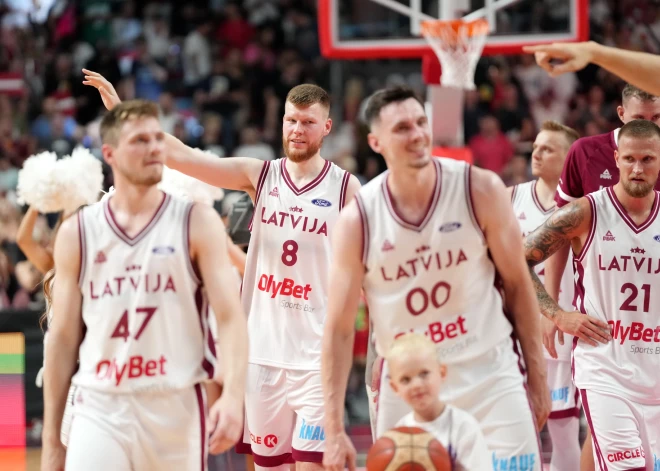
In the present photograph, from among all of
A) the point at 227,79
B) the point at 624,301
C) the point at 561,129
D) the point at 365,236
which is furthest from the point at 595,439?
the point at 227,79

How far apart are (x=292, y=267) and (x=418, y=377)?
2224 millimetres

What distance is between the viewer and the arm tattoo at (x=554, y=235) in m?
6.36

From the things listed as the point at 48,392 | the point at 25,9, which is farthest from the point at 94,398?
the point at 25,9

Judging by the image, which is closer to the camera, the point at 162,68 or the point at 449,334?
the point at 449,334

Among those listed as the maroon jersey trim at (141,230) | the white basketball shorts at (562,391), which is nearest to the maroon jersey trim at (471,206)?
the maroon jersey trim at (141,230)

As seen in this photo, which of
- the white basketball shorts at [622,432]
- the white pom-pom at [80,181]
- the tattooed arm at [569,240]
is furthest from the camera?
the white pom-pom at [80,181]

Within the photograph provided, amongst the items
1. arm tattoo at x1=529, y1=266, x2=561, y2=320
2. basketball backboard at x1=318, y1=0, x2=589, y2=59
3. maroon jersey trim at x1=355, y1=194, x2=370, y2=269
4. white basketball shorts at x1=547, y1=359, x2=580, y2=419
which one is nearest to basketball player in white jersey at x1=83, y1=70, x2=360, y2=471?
arm tattoo at x1=529, y1=266, x2=561, y2=320

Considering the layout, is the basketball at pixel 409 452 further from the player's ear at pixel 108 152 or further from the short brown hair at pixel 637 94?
the short brown hair at pixel 637 94

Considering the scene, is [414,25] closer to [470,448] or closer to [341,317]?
[341,317]

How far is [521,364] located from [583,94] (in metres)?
11.4

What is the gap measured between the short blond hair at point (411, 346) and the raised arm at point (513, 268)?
19.7 inches

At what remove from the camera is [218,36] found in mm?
17141

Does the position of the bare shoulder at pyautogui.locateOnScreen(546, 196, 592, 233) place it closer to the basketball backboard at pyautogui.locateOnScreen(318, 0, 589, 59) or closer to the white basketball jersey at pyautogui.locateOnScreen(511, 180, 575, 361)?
the white basketball jersey at pyautogui.locateOnScreen(511, 180, 575, 361)

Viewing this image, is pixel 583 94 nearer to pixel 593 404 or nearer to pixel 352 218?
pixel 593 404
